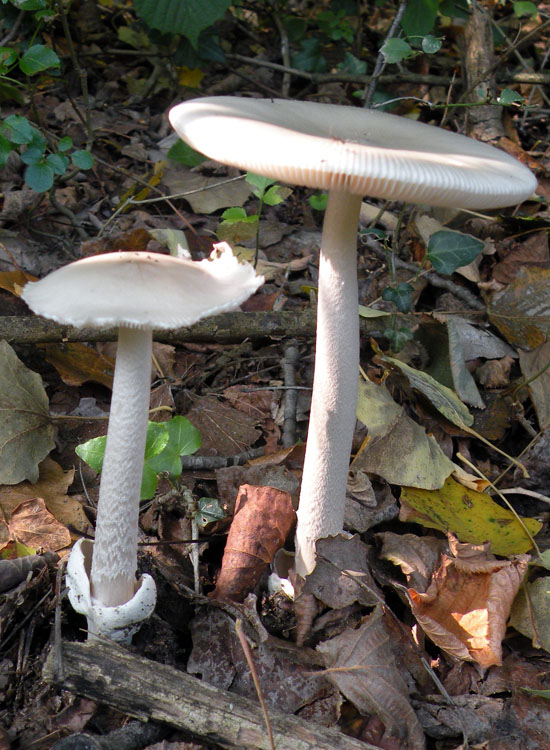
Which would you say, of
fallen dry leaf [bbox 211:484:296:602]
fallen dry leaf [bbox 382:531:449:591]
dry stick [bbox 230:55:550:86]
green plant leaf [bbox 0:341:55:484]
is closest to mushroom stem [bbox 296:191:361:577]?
fallen dry leaf [bbox 211:484:296:602]

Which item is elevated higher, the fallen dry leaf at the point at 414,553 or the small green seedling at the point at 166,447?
the small green seedling at the point at 166,447

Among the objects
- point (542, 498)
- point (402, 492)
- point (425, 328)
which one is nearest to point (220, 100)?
point (402, 492)

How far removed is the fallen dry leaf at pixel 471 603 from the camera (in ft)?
7.32

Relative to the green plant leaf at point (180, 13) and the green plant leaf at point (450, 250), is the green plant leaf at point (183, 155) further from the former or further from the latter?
the green plant leaf at point (450, 250)

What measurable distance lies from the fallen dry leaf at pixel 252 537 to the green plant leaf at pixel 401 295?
115 cm

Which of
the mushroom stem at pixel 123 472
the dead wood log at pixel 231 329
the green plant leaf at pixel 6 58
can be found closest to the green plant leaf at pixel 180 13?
the green plant leaf at pixel 6 58

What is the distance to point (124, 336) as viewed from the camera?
1886 mm

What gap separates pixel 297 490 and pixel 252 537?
385mm

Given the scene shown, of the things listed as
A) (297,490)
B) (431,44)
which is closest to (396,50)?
(431,44)

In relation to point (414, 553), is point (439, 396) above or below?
above

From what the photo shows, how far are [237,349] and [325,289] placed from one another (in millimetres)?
1498

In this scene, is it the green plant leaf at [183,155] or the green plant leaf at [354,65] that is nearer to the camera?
the green plant leaf at [183,155]

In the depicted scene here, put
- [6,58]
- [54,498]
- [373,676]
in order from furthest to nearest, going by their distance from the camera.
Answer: [6,58], [54,498], [373,676]

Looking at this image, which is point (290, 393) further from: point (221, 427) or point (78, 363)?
point (78, 363)
